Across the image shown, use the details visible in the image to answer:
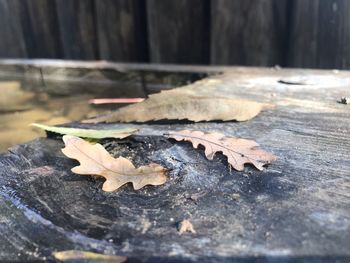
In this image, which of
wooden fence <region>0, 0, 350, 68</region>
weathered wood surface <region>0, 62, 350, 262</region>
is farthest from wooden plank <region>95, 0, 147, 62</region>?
weathered wood surface <region>0, 62, 350, 262</region>

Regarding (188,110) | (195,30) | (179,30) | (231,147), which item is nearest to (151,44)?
(179,30)

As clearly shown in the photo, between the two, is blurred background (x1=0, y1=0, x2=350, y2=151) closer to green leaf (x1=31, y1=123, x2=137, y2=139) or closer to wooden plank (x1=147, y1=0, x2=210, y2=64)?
wooden plank (x1=147, y1=0, x2=210, y2=64)

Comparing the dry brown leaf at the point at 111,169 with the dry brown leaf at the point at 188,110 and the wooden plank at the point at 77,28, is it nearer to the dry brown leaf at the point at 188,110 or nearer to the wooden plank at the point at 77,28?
the dry brown leaf at the point at 188,110

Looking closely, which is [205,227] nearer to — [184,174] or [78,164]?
[184,174]

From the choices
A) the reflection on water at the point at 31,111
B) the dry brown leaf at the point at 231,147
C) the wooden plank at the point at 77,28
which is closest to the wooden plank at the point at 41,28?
the wooden plank at the point at 77,28

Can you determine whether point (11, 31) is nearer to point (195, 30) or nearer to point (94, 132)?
point (195, 30)

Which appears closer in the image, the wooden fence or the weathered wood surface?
the weathered wood surface
